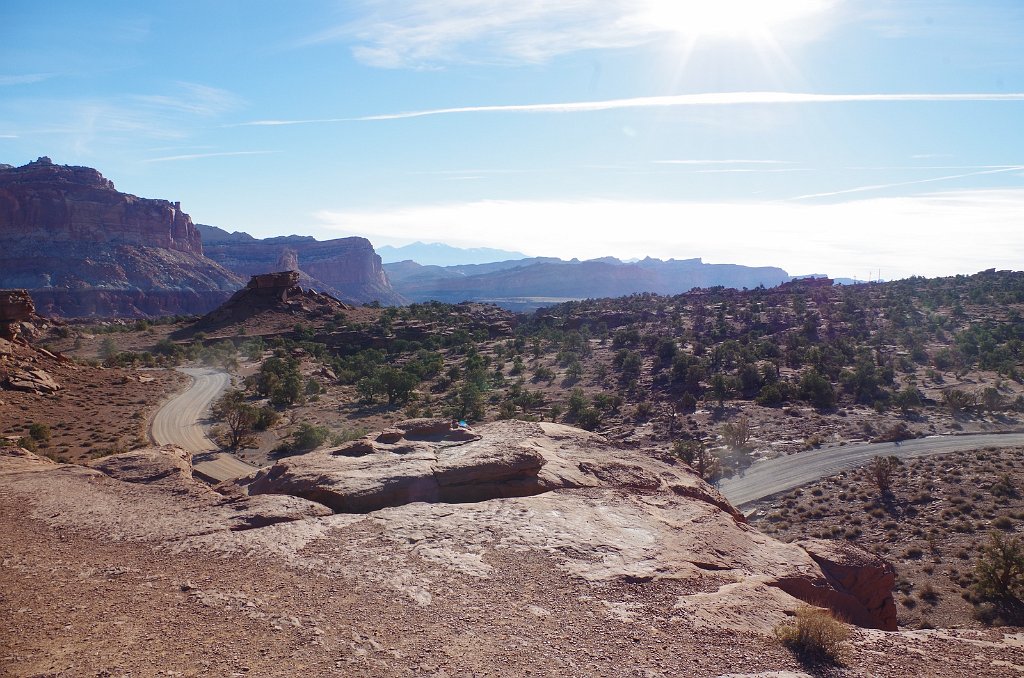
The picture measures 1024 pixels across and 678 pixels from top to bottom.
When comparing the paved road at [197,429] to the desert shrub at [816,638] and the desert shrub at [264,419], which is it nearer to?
the desert shrub at [264,419]

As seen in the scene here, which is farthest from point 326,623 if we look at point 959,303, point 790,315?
point 959,303

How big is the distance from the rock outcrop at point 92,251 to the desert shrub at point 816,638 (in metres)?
138

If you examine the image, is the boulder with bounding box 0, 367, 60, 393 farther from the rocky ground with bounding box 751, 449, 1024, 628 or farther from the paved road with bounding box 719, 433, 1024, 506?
the rocky ground with bounding box 751, 449, 1024, 628

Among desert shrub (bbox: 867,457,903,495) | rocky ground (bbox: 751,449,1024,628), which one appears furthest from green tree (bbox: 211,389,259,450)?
desert shrub (bbox: 867,457,903,495)

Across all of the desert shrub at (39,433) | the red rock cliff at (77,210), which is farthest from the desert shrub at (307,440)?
the red rock cliff at (77,210)

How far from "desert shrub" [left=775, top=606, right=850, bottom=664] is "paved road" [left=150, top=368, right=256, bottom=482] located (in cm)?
1628

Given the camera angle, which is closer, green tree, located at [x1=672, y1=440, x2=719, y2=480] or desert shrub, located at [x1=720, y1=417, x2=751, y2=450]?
green tree, located at [x1=672, y1=440, x2=719, y2=480]

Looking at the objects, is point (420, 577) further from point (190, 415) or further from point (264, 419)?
point (190, 415)

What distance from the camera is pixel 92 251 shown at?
131 meters

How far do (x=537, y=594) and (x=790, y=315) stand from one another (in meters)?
76.3

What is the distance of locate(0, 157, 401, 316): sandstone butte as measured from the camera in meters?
118

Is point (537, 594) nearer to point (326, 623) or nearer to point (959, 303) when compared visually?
point (326, 623)

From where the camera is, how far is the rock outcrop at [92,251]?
118 m

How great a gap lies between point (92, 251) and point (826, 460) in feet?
509
